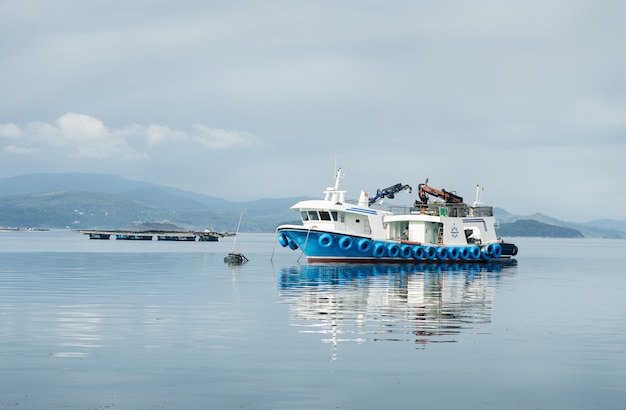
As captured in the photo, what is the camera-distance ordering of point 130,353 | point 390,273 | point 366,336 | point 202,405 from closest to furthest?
point 202,405
point 130,353
point 366,336
point 390,273

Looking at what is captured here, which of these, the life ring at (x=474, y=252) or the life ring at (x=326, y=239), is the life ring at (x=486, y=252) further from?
the life ring at (x=326, y=239)

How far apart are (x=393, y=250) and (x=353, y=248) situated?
524cm

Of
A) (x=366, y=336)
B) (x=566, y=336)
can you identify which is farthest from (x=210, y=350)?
(x=566, y=336)

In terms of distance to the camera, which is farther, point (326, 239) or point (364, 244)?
point (364, 244)

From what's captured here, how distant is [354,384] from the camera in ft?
84.2

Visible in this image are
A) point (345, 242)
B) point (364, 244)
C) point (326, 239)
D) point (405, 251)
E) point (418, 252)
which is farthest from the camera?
point (418, 252)

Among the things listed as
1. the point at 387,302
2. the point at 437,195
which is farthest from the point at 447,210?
the point at 387,302

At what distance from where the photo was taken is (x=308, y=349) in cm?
3238

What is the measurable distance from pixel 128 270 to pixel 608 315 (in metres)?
56.2

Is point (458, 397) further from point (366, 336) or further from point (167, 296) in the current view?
point (167, 296)

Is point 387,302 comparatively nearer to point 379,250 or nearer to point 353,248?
point 353,248

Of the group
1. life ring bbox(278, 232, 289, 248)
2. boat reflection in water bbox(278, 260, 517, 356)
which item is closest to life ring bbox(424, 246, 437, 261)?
boat reflection in water bbox(278, 260, 517, 356)

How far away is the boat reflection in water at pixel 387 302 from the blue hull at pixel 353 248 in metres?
5.85

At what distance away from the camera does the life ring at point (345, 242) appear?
9862 centimetres
